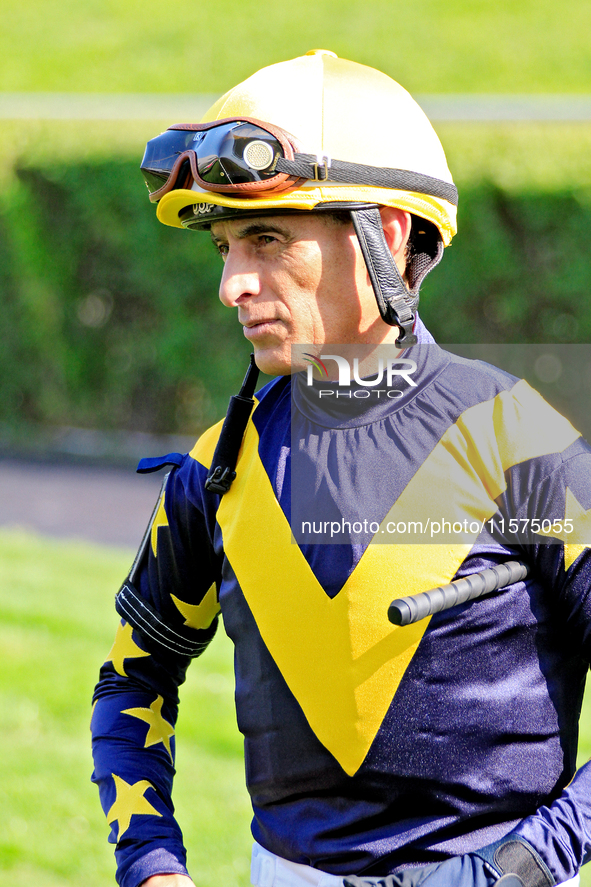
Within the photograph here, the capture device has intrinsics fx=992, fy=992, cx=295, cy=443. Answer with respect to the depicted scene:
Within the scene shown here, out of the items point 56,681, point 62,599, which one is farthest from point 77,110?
point 56,681

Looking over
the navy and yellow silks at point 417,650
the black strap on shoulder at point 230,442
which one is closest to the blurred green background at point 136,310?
the navy and yellow silks at point 417,650

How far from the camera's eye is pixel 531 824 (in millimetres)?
1708

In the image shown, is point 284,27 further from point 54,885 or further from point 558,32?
point 54,885

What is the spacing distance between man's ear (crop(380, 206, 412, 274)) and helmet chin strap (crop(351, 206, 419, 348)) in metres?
0.06

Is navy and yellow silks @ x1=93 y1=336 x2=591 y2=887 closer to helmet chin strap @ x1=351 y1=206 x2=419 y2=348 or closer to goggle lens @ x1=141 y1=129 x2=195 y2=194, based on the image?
helmet chin strap @ x1=351 y1=206 x2=419 y2=348

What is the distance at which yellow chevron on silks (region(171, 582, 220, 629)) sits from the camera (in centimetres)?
219

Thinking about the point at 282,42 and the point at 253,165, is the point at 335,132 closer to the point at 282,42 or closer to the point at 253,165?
the point at 253,165

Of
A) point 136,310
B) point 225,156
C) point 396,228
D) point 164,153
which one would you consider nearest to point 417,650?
point 396,228

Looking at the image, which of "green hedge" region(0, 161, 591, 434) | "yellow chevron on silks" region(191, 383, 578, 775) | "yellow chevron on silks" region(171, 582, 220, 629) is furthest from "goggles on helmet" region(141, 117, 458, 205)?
"green hedge" region(0, 161, 591, 434)

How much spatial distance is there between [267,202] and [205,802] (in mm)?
3463

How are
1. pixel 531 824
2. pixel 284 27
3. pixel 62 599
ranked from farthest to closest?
pixel 284 27 → pixel 62 599 → pixel 531 824

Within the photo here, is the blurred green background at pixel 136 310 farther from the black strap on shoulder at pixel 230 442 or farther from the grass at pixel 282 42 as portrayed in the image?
the black strap on shoulder at pixel 230 442

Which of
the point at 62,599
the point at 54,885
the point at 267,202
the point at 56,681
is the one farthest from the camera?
the point at 62,599

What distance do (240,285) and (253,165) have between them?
0.75ft
